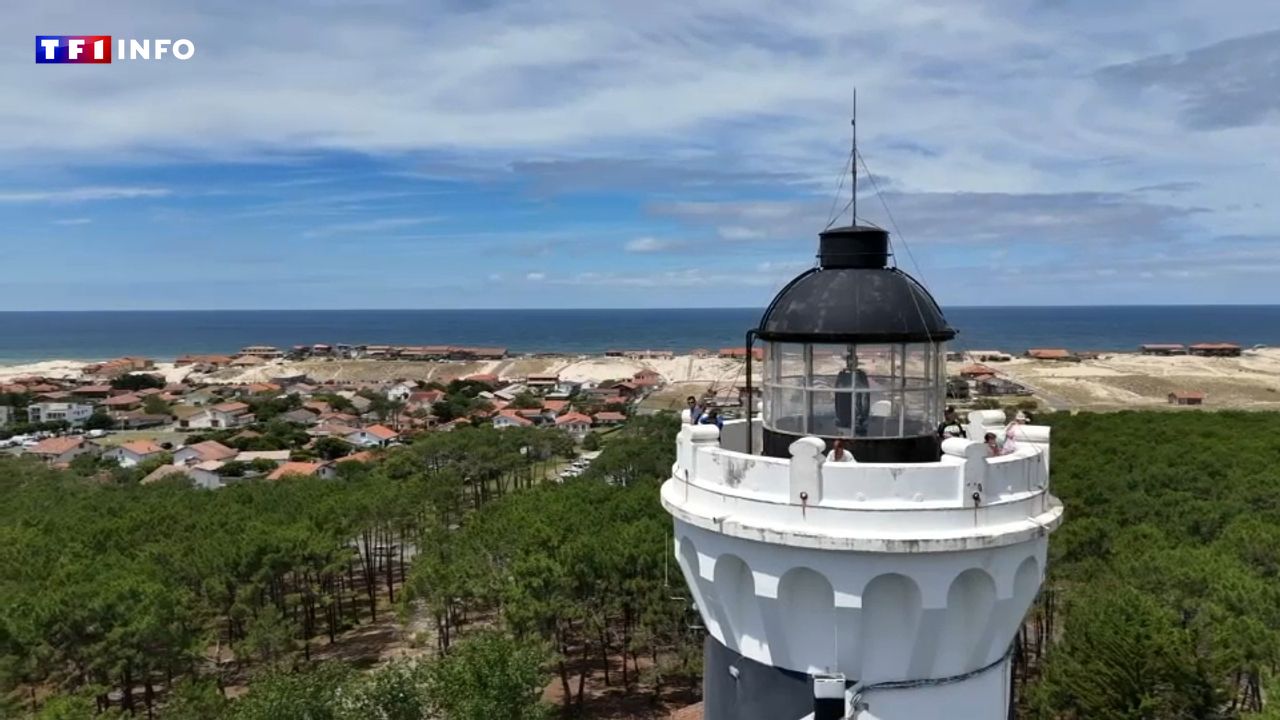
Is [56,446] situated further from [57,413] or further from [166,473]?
[57,413]

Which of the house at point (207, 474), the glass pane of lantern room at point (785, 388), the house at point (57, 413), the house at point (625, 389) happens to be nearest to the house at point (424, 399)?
the house at point (625, 389)

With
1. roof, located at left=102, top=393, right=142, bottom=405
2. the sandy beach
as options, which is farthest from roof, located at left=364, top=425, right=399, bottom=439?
roof, located at left=102, top=393, right=142, bottom=405

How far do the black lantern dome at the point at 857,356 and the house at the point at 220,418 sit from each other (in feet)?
312

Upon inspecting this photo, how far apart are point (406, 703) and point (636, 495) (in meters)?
14.5

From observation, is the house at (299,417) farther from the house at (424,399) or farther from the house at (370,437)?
the house at (370,437)

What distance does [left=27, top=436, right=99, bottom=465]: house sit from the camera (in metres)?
68.6

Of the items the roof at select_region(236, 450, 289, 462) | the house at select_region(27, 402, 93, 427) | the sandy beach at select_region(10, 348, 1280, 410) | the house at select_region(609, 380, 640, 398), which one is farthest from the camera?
the house at select_region(609, 380, 640, 398)

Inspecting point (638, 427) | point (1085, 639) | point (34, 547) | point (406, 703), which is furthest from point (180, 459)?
point (1085, 639)

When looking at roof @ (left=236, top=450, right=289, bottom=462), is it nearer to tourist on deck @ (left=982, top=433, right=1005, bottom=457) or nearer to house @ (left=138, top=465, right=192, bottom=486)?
house @ (left=138, top=465, right=192, bottom=486)

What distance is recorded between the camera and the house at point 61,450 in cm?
6856

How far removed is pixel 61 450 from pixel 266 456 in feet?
64.2

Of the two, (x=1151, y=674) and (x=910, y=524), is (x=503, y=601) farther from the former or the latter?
(x=910, y=524)

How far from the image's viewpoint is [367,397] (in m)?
105

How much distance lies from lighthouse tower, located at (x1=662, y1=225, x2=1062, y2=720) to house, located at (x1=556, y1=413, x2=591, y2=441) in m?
74.4
